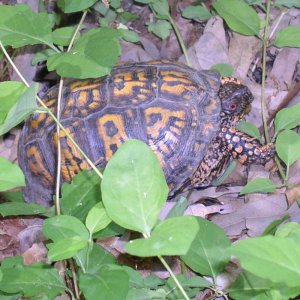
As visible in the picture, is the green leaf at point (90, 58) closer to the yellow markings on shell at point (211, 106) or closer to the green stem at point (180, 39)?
the yellow markings on shell at point (211, 106)

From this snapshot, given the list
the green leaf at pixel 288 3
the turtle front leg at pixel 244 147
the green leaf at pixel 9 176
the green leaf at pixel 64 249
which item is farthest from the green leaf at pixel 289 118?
the green leaf at pixel 9 176

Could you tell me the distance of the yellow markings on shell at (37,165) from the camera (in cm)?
287

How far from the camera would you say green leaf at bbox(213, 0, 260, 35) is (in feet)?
9.96

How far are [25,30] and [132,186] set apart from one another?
98 cm

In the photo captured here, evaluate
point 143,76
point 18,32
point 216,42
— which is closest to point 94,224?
point 18,32

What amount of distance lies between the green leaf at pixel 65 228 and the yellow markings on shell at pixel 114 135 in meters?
1.04

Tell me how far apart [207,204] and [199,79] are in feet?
2.15

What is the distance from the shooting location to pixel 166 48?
378cm

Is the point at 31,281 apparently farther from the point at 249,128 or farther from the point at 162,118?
the point at 249,128

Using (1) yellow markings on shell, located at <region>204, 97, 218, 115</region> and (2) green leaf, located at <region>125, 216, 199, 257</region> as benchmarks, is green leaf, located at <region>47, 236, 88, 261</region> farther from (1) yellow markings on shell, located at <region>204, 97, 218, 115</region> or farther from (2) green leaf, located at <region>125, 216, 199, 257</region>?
(1) yellow markings on shell, located at <region>204, 97, 218, 115</region>

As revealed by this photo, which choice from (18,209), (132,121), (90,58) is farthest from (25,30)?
(132,121)

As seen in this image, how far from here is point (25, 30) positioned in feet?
6.81

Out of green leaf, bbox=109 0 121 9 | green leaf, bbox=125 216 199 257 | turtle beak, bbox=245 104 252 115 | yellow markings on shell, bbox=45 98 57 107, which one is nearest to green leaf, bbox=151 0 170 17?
green leaf, bbox=109 0 121 9

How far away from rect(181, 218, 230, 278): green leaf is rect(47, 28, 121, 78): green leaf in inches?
24.6
